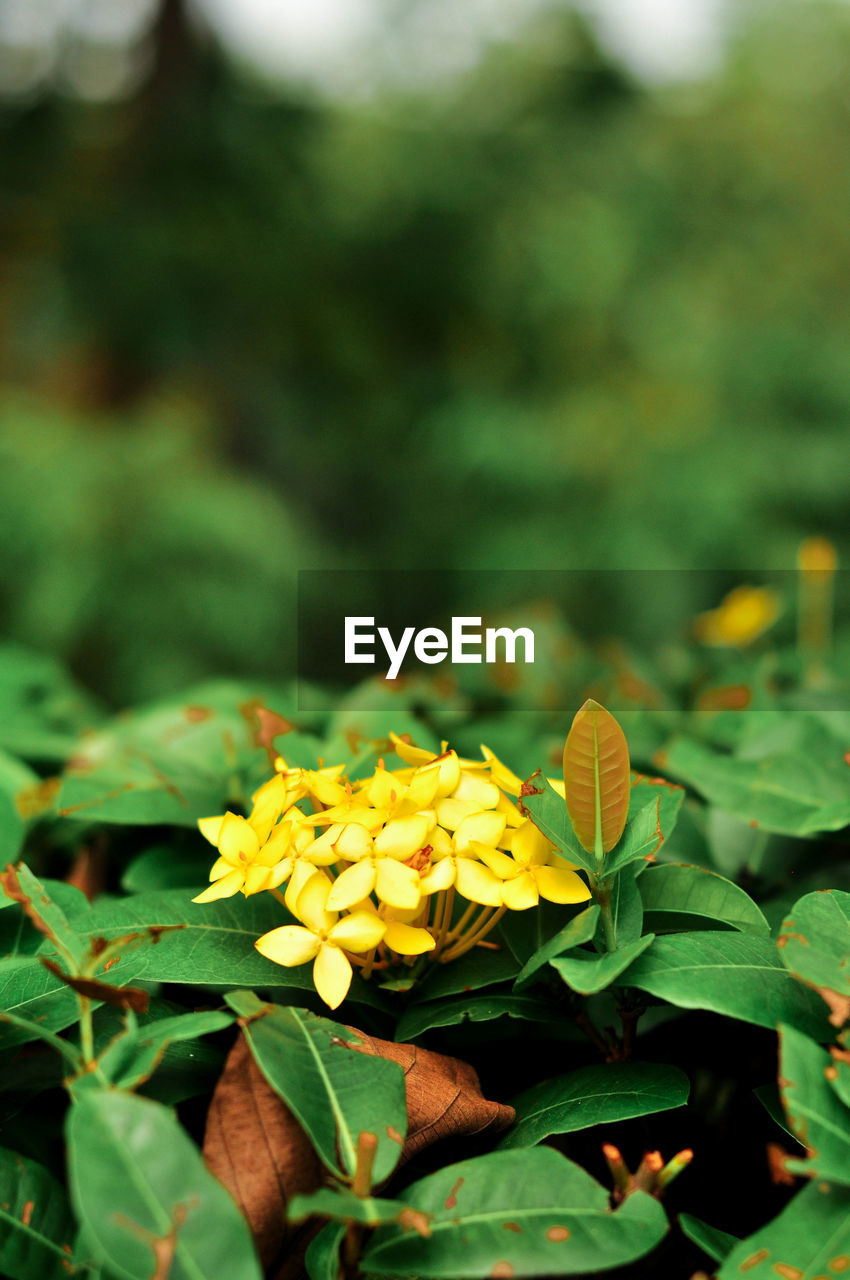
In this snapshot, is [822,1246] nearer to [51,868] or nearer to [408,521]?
[51,868]

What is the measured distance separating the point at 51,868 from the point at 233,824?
16.0 inches

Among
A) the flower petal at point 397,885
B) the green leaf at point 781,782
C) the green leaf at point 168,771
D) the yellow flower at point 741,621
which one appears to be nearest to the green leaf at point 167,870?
the green leaf at point 168,771

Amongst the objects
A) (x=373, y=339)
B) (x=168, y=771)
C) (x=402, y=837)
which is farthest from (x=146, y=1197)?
(x=373, y=339)

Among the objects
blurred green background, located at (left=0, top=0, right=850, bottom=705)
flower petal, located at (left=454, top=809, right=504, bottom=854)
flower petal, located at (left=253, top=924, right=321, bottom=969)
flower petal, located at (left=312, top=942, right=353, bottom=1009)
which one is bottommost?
flower petal, located at (left=312, top=942, right=353, bottom=1009)

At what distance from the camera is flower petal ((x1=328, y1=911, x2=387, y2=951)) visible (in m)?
0.42

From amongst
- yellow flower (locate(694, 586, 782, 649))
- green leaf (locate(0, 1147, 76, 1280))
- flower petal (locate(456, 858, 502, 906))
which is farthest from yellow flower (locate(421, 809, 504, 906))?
yellow flower (locate(694, 586, 782, 649))

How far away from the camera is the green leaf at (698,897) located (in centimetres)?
47

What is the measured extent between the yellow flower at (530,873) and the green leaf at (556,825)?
0.01 meters

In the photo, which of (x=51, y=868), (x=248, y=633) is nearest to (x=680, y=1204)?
(x=51, y=868)

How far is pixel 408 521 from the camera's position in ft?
15.0

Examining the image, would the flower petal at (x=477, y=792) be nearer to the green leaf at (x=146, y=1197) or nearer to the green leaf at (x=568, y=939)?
the green leaf at (x=568, y=939)

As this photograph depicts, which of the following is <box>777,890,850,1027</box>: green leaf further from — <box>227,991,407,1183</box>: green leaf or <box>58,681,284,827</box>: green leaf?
<box>58,681,284,827</box>: green leaf

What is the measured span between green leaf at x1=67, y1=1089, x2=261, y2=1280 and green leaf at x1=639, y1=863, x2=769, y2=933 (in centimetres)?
26

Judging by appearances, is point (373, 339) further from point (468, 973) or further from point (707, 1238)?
point (707, 1238)
